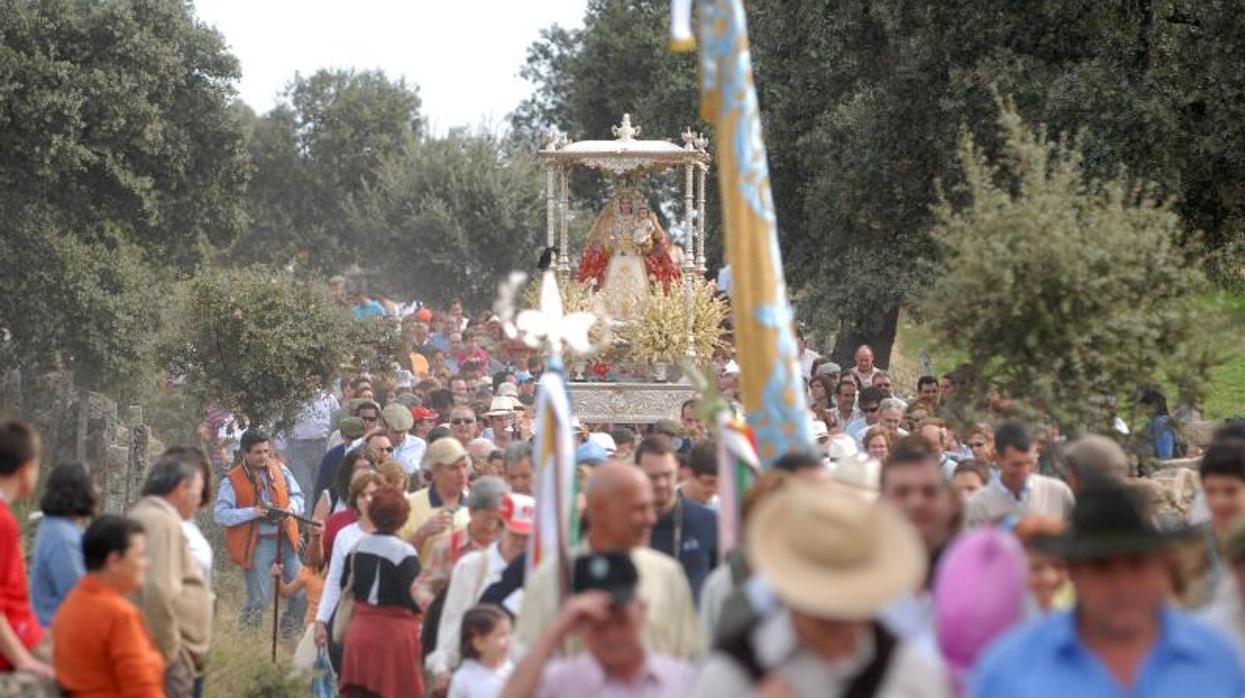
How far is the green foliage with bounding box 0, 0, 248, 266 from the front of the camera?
103 feet

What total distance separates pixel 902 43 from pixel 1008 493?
14.8 m

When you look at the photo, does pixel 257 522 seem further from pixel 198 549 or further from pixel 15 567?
pixel 15 567

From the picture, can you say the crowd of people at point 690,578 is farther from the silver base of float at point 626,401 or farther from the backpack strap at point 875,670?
the silver base of float at point 626,401

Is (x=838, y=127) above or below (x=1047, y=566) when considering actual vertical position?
above

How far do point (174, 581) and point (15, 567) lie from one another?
2.55ft

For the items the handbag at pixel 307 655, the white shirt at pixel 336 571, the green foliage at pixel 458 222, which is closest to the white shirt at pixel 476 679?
the white shirt at pixel 336 571

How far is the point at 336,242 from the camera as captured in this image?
180 feet

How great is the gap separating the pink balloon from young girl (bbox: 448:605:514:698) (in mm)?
3793

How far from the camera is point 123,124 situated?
106 feet

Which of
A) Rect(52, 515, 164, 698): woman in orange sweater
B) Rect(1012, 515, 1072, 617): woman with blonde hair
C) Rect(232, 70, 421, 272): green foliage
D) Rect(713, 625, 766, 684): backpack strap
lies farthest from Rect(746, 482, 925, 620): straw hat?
Rect(232, 70, 421, 272): green foliage

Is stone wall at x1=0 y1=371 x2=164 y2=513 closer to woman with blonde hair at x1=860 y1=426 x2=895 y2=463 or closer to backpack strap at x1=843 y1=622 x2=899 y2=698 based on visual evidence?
woman with blonde hair at x1=860 y1=426 x2=895 y2=463

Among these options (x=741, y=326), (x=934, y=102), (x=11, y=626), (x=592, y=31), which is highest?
(x=592, y=31)

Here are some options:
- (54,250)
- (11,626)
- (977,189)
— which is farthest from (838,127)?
(11,626)

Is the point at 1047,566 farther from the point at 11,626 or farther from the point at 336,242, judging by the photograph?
the point at 336,242
